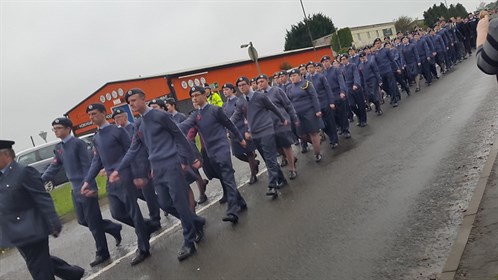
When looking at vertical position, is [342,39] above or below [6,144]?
above

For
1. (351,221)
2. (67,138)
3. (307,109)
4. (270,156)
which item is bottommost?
(351,221)

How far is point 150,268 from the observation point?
232 inches

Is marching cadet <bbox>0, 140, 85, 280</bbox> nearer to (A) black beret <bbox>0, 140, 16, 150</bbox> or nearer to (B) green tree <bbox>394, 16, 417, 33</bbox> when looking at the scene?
(A) black beret <bbox>0, 140, 16, 150</bbox>

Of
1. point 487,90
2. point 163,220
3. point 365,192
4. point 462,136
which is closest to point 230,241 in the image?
point 365,192

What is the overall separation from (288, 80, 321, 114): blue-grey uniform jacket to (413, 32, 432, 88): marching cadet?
8298 millimetres

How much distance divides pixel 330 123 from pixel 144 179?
5262mm

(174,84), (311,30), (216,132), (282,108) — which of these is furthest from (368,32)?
(216,132)

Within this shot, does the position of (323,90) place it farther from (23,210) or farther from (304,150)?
(23,210)

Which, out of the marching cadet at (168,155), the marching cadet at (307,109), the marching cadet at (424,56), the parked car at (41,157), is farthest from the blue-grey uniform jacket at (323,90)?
the parked car at (41,157)

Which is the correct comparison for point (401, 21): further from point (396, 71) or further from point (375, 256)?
point (375, 256)

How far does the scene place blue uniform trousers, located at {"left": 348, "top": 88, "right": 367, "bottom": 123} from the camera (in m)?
12.4

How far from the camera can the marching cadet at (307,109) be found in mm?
9695

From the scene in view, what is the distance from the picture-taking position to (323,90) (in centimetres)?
1086

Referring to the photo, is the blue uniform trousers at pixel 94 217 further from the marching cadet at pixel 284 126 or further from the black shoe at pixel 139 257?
the marching cadet at pixel 284 126
